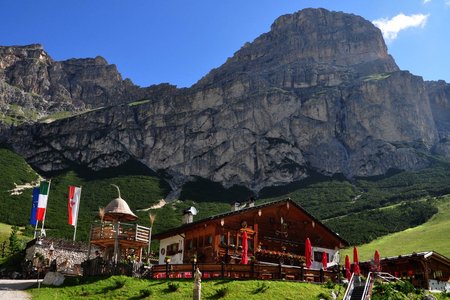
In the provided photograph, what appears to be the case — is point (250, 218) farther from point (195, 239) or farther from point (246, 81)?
point (246, 81)

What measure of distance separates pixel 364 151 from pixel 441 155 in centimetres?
2708

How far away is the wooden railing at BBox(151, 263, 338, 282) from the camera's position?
88.6 ft

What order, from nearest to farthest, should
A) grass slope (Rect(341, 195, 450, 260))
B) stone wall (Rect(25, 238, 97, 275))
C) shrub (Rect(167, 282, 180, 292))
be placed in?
shrub (Rect(167, 282, 180, 292)), stone wall (Rect(25, 238, 97, 275)), grass slope (Rect(341, 195, 450, 260))

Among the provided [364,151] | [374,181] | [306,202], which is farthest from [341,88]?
[306,202]

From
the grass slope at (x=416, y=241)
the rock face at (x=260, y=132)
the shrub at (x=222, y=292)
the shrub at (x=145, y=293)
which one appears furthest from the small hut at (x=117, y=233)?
the rock face at (x=260, y=132)

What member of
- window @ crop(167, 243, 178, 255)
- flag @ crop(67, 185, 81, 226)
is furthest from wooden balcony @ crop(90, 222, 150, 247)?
flag @ crop(67, 185, 81, 226)

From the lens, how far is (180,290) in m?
25.1

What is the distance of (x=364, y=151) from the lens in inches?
5950

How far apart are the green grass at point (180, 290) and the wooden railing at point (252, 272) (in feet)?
2.74

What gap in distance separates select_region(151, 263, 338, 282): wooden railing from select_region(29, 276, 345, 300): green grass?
0.83 metres

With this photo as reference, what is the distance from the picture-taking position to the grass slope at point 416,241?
6390cm

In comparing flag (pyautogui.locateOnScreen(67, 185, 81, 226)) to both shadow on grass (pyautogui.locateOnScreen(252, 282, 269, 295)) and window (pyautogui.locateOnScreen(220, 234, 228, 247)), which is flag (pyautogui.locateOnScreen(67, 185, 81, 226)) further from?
shadow on grass (pyautogui.locateOnScreen(252, 282, 269, 295))

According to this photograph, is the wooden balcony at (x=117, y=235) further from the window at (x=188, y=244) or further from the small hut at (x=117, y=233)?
the window at (x=188, y=244)

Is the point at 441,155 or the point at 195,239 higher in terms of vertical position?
the point at 441,155
